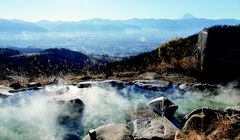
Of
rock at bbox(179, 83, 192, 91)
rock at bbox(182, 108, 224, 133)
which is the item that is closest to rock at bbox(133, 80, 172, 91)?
rock at bbox(179, 83, 192, 91)

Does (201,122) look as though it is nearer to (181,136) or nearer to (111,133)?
(181,136)

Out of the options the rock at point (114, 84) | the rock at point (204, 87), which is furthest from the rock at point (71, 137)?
the rock at point (204, 87)

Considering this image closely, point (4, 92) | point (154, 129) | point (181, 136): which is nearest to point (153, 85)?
point (154, 129)

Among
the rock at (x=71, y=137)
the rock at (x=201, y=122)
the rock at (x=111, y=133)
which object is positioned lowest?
the rock at (x=71, y=137)

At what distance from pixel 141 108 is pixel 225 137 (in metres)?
4.07

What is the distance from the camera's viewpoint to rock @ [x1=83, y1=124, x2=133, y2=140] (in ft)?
25.8

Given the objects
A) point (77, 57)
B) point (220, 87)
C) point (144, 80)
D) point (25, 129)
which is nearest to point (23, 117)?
point (25, 129)

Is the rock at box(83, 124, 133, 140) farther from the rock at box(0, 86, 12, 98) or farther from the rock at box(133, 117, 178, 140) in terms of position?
the rock at box(0, 86, 12, 98)

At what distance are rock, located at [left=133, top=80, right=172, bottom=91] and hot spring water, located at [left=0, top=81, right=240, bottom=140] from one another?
20 cm

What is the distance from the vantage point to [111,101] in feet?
38.4

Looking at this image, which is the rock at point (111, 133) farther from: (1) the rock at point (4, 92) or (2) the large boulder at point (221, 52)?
(2) the large boulder at point (221, 52)

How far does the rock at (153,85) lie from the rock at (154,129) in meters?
3.69

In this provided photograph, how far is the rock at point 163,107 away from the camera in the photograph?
10.0 m

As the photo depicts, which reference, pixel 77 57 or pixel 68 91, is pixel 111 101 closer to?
pixel 68 91
